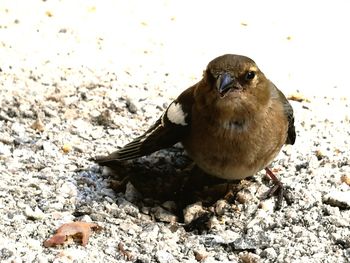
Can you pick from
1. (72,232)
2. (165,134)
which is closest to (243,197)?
(165,134)

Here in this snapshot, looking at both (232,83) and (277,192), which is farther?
(277,192)

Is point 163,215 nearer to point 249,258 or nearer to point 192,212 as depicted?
point 192,212

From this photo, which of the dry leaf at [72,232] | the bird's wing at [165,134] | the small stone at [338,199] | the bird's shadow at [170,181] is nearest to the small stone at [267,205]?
the bird's shadow at [170,181]

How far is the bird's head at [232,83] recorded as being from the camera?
13.7ft

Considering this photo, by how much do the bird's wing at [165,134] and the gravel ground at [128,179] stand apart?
0.59 feet

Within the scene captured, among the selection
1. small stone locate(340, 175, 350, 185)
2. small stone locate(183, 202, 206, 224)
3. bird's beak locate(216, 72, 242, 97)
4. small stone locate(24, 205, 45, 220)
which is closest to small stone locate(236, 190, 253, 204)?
small stone locate(183, 202, 206, 224)

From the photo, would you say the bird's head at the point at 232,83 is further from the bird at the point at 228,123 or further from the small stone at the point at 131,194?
the small stone at the point at 131,194

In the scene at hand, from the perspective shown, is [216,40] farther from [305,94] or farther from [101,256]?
[101,256]

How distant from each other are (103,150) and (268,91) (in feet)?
4.14

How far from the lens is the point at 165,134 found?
4.61 meters

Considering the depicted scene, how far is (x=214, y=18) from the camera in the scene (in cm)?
757

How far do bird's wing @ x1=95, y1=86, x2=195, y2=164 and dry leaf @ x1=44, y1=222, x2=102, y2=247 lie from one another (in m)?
0.72

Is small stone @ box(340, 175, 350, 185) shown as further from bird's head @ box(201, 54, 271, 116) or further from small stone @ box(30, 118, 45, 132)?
small stone @ box(30, 118, 45, 132)

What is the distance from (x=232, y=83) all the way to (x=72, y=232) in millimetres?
1212
